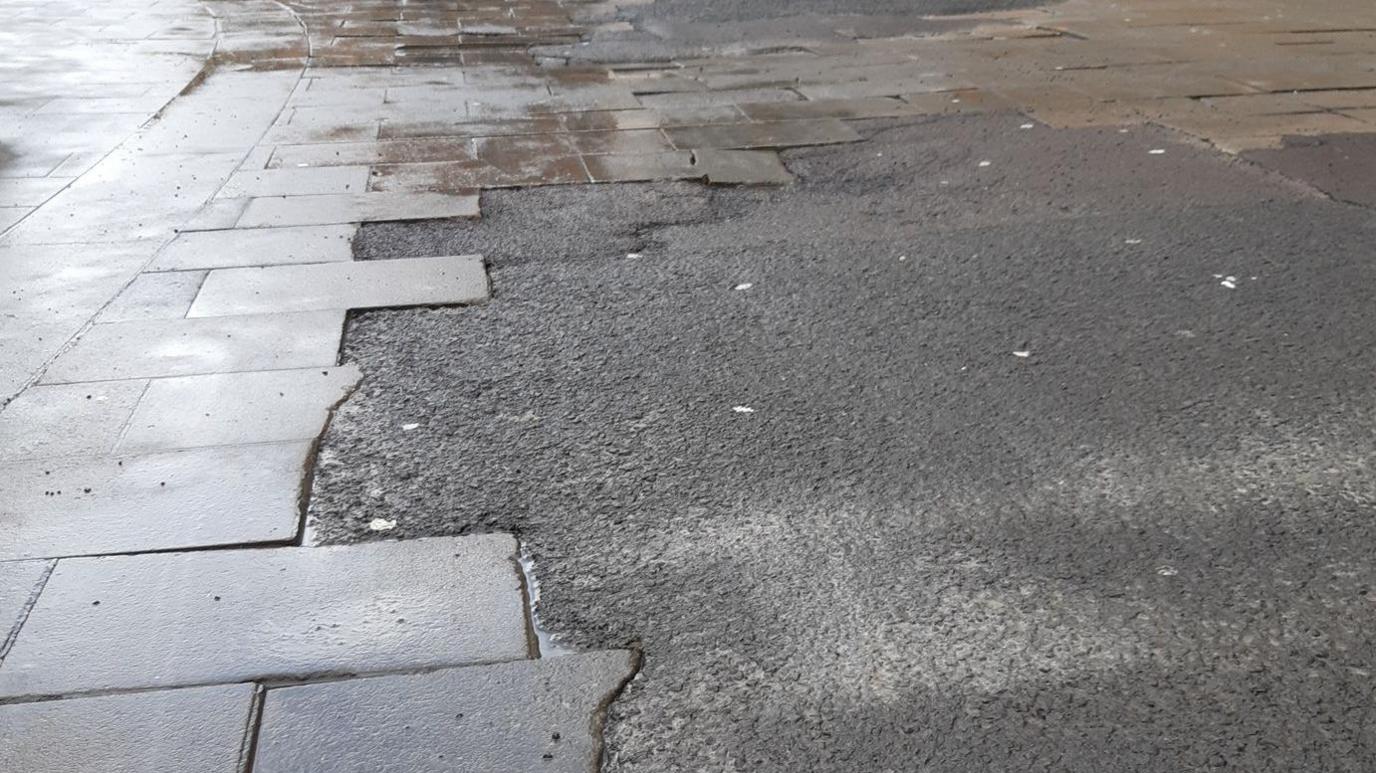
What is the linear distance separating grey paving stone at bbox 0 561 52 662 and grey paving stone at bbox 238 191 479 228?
357 centimetres

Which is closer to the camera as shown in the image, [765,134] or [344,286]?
[344,286]

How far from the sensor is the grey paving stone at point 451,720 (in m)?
2.93

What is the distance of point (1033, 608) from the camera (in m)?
3.46

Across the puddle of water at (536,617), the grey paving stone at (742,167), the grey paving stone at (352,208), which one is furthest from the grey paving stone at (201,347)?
the grey paving stone at (742,167)

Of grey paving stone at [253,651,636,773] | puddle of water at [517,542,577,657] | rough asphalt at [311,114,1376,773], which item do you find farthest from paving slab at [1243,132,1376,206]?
grey paving stone at [253,651,636,773]

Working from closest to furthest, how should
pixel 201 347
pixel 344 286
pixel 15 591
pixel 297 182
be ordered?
pixel 15 591 → pixel 201 347 → pixel 344 286 → pixel 297 182

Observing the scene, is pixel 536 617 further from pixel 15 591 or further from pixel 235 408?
pixel 235 408

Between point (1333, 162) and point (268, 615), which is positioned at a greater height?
point (1333, 162)

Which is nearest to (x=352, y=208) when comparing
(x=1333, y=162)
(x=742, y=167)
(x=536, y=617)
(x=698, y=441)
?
(x=742, y=167)

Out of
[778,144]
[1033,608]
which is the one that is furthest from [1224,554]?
[778,144]

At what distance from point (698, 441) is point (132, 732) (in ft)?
6.73

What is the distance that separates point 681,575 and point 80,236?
4.77m

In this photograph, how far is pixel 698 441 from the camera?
4445 millimetres

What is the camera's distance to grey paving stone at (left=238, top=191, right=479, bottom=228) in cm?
713
